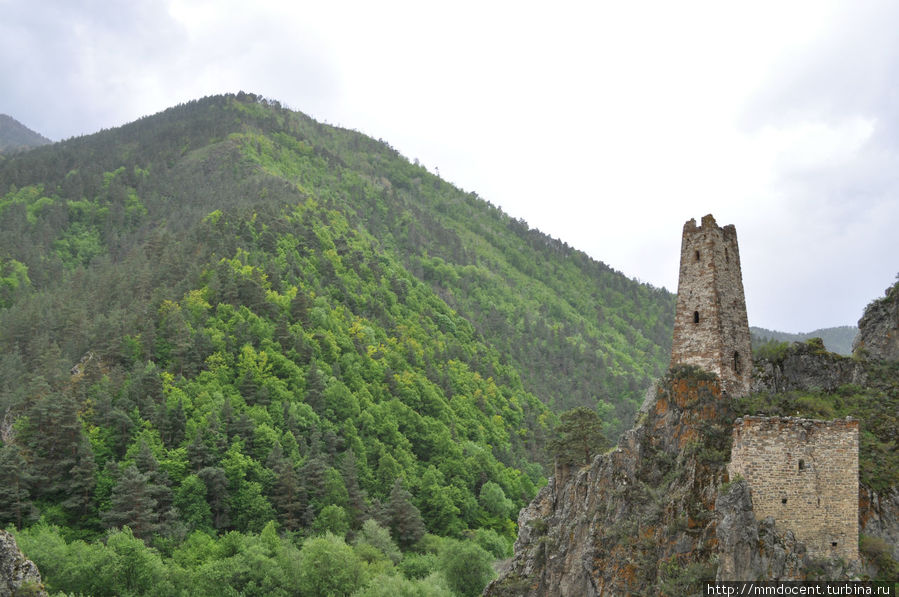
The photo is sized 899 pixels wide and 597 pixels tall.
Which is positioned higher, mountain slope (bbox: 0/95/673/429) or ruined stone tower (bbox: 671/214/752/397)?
mountain slope (bbox: 0/95/673/429)

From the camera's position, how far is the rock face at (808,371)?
123 ft

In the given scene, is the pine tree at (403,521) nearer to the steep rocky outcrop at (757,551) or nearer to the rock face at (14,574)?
the rock face at (14,574)

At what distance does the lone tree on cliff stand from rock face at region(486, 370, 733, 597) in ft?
55.9

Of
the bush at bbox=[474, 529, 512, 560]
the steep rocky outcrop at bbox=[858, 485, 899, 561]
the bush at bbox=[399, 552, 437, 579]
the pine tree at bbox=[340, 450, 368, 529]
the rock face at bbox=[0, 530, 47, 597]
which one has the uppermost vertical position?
the steep rocky outcrop at bbox=[858, 485, 899, 561]

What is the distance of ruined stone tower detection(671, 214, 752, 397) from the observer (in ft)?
118

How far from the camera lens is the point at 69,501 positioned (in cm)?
5969

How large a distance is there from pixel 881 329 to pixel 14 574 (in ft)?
150

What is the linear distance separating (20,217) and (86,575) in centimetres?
11430

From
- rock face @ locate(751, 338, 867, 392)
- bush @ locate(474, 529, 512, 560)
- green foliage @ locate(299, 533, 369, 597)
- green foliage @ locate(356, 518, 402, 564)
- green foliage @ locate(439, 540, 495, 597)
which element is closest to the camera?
rock face @ locate(751, 338, 867, 392)

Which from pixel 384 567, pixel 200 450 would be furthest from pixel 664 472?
pixel 200 450

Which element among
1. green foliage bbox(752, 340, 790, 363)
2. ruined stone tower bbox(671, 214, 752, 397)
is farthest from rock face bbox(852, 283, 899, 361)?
ruined stone tower bbox(671, 214, 752, 397)

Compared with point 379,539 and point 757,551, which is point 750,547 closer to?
point 757,551

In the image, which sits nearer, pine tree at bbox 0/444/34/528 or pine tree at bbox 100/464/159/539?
pine tree at bbox 0/444/34/528

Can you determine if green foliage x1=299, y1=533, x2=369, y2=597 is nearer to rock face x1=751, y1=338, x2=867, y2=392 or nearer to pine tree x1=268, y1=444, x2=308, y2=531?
pine tree x1=268, y1=444, x2=308, y2=531
